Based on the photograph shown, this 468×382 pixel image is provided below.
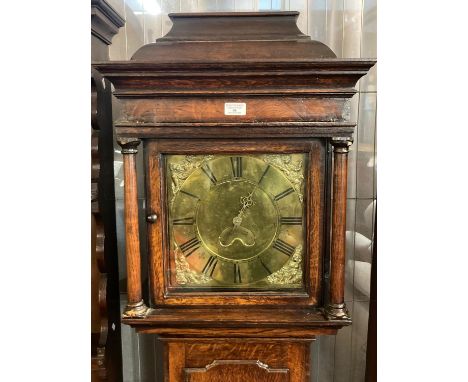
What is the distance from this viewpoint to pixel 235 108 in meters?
1.01

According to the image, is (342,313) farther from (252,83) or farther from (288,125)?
(252,83)

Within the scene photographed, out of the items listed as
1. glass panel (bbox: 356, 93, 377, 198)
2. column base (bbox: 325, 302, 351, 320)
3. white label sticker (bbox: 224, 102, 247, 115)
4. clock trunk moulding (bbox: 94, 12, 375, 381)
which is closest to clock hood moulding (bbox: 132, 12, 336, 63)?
clock trunk moulding (bbox: 94, 12, 375, 381)

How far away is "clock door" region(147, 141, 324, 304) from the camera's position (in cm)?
106

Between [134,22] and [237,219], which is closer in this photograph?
[237,219]

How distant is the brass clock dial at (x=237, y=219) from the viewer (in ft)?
3.50

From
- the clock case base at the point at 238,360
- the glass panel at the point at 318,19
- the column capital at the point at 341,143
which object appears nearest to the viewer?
the column capital at the point at 341,143

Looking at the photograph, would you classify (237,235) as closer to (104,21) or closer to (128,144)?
(128,144)

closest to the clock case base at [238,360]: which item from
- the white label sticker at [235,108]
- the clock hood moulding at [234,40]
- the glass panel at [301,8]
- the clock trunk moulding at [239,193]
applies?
the clock trunk moulding at [239,193]

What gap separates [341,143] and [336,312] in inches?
16.4

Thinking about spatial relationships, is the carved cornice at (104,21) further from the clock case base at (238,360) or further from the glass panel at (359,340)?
the glass panel at (359,340)

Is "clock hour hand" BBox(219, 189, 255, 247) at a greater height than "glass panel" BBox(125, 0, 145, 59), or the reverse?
"glass panel" BBox(125, 0, 145, 59)

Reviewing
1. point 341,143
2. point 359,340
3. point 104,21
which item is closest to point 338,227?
point 341,143

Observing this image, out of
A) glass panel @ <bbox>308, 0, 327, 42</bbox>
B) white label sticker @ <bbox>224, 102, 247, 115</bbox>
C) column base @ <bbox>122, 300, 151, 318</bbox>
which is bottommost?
column base @ <bbox>122, 300, 151, 318</bbox>

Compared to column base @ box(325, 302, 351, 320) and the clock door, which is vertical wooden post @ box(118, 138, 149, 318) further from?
column base @ box(325, 302, 351, 320)
